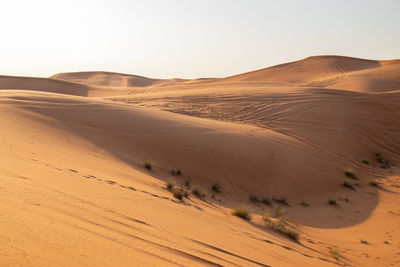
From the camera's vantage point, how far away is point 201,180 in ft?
30.1

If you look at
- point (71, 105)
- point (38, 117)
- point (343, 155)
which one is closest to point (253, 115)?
point (343, 155)

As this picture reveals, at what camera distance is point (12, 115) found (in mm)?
10328

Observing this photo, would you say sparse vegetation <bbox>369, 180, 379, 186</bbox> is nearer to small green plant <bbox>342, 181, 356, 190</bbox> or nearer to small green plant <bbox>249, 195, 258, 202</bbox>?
small green plant <bbox>342, 181, 356, 190</bbox>

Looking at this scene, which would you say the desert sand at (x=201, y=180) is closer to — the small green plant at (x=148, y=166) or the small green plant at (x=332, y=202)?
the small green plant at (x=332, y=202)

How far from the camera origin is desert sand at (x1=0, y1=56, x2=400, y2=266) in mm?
3346

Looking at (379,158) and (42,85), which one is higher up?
(42,85)

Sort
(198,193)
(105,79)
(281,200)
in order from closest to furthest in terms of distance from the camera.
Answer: (198,193) → (281,200) → (105,79)

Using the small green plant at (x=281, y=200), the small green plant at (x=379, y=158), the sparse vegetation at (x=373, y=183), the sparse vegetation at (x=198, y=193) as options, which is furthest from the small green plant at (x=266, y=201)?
the small green plant at (x=379, y=158)

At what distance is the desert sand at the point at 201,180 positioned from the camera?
335 cm

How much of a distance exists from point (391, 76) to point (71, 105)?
3469 centimetres

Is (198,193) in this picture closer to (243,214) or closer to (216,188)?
(216,188)

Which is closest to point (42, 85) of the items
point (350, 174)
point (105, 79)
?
point (105, 79)

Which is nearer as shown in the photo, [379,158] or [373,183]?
[373,183]

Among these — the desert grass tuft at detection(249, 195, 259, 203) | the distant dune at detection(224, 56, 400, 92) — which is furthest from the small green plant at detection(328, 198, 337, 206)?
the distant dune at detection(224, 56, 400, 92)
